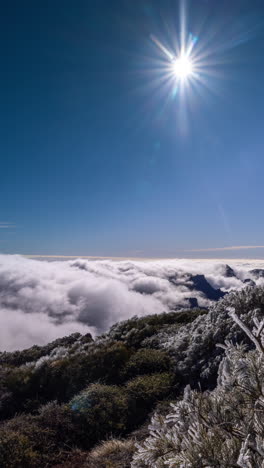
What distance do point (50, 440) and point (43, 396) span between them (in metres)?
2.88

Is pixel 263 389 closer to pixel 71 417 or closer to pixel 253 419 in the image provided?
pixel 253 419

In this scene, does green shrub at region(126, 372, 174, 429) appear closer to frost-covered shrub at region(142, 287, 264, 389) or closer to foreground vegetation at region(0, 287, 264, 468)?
foreground vegetation at region(0, 287, 264, 468)

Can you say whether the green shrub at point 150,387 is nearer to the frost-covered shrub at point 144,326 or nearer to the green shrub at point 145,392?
the green shrub at point 145,392

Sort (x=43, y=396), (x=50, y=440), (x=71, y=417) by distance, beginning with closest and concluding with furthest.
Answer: (x=50, y=440), (x=71, y=417), (x=43, y=396)

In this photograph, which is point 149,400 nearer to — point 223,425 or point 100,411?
point 100,411

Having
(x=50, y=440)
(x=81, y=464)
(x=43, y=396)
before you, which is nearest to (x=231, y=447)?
(x=81, y=464)

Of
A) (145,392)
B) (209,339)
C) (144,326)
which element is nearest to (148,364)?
(145,392)

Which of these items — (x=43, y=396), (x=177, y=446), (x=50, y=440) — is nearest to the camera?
(x=177, y=446)

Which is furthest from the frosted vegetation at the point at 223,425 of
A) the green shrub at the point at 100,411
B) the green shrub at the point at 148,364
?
the green shrub at the point at 148,364

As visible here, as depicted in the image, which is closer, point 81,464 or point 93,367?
point 81,464

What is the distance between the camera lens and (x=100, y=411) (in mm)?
6777

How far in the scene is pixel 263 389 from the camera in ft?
8.29

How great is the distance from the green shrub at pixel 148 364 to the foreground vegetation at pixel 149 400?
0.03m

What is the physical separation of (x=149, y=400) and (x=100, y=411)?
1258 mm
